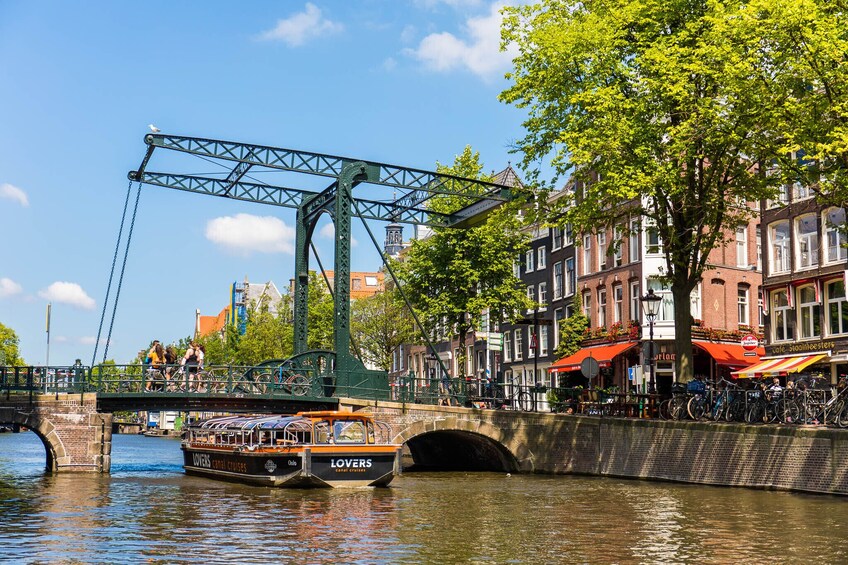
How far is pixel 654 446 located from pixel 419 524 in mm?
12876

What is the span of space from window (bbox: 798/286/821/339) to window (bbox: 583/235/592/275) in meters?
13.1

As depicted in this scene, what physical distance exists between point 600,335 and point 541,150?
710 inches

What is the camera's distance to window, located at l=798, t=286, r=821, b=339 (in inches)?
1453

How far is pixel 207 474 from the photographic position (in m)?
33.6

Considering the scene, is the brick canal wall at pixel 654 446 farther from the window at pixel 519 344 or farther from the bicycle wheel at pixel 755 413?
the window at pixel 519 344

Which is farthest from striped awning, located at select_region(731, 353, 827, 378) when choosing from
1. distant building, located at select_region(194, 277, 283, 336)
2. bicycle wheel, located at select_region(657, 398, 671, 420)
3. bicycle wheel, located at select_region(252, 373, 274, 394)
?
distant building, located at select_region(194, 277, 283, 336)

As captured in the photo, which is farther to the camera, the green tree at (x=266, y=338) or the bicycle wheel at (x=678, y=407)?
the green tree at (x=266, y=338)

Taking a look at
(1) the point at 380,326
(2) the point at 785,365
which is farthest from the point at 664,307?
(1) the point at 380,326

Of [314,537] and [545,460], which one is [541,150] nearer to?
[545,460]

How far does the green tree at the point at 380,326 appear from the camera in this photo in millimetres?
61500

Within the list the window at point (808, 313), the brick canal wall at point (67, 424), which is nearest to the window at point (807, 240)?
the window at point (808, 313)

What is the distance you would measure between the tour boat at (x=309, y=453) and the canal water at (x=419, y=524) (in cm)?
47

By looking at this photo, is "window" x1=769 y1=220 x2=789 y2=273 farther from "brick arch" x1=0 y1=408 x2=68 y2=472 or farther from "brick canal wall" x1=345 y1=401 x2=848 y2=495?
"brick arch" x1=0 y1=408 x2=68 y2=472

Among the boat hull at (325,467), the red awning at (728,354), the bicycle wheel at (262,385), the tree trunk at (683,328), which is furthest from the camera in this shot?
the red awning at (728,354)
